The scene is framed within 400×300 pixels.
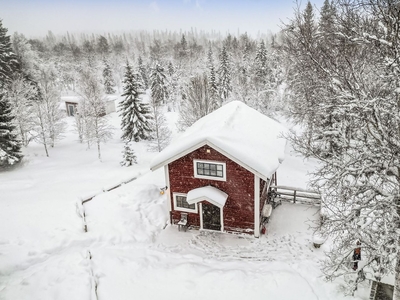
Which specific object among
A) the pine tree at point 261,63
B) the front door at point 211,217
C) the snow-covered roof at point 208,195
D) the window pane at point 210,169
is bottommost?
the front door at point 211,217

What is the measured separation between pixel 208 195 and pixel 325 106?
7579 mm

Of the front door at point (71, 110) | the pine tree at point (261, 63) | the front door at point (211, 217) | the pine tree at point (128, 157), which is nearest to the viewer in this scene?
the front door at point (211, 217)

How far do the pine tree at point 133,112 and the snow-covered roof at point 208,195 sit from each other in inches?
900

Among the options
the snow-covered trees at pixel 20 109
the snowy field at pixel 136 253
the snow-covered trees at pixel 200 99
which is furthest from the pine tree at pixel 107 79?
the snowy field at pixel 136 253

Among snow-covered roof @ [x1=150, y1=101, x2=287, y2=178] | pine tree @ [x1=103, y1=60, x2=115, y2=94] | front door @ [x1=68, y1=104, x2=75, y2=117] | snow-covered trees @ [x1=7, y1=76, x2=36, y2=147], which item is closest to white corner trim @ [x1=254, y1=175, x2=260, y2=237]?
snow-covered roof @ [x1=150, y1=101, x2=287, y2=178]

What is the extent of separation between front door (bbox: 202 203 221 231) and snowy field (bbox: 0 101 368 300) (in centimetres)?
45

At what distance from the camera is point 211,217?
15.4 meters

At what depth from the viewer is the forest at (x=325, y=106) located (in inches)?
310

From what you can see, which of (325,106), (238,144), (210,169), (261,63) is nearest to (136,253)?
(210,169)

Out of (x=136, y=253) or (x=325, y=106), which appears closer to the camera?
(x=325, y=106)

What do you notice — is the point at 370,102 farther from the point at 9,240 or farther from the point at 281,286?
the point at 9,240

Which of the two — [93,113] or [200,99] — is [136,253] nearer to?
[200,99]

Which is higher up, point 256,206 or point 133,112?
point 133,112

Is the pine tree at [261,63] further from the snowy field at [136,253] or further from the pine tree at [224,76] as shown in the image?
the snowy field at [136,253]
